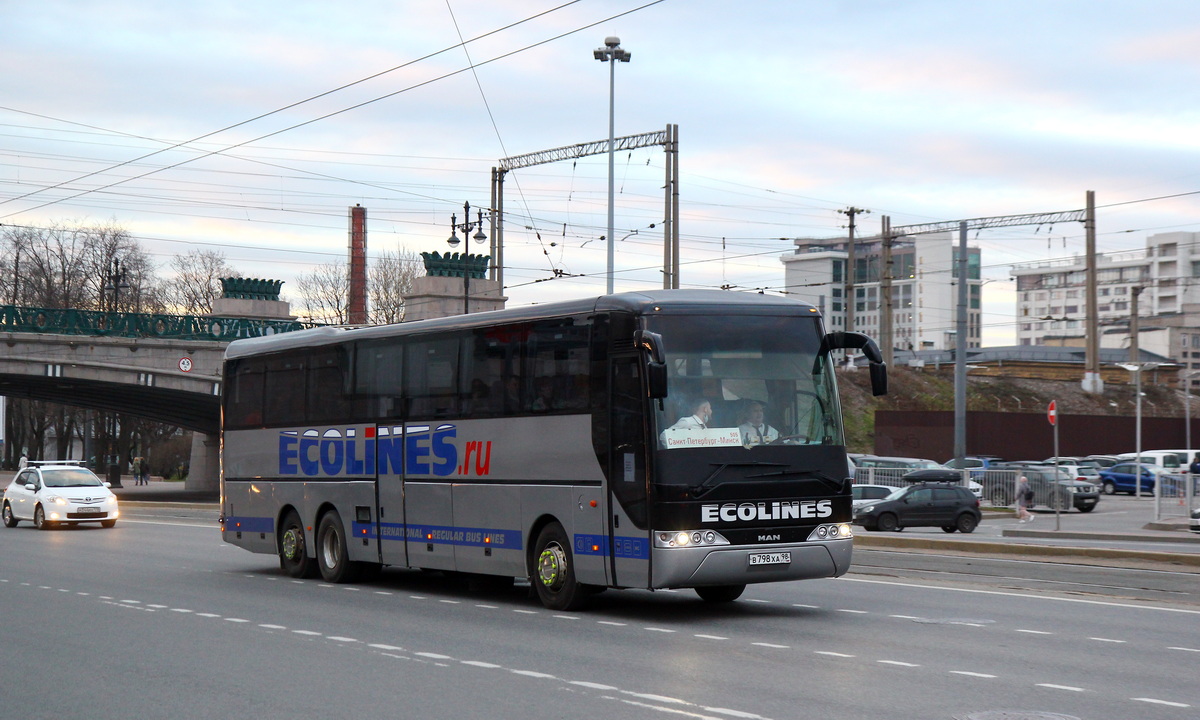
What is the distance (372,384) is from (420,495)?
1.88 metres

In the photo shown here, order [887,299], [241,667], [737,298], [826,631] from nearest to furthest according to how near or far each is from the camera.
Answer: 1. [241,667]
2. [826,631]
3. [737,298]
4. [887,299]

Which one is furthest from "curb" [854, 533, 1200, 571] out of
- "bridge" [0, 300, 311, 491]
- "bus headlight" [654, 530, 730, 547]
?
"bridge" [0, 300, 311, 491]

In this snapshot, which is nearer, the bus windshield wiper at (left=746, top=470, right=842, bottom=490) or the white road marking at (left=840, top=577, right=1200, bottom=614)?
the bus windshield wiper at (left=746, top=470, right=842, bottom=490)

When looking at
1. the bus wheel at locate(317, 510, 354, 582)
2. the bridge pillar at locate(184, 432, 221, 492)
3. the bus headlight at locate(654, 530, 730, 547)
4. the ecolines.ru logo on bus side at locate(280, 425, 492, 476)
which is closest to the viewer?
the bus headlight at locate(654, 530, 730, 547)

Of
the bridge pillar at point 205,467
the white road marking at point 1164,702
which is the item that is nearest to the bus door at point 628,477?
the white road marking at point 1164,702

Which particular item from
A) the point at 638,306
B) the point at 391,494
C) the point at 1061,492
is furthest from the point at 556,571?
the point at 1061,492

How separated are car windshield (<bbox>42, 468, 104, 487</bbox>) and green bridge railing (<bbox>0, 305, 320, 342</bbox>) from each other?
20145 mm

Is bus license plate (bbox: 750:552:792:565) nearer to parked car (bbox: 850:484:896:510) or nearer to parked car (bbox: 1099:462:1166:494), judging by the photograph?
parked car (bbox: 850:484:896:510)

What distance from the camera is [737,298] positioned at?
46.6 ft

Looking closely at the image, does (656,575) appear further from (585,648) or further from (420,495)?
(420,495)

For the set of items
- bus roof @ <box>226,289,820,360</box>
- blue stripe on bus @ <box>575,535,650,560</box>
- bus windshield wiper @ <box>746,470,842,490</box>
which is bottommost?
blue stripe on bus @ <box>575,535,650,560</box>

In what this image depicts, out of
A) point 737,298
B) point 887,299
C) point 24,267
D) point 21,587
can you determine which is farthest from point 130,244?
point 737,298

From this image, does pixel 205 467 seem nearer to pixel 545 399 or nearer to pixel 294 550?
pixel 294 550

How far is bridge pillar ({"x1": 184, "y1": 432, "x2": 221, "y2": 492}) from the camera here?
7469cm
